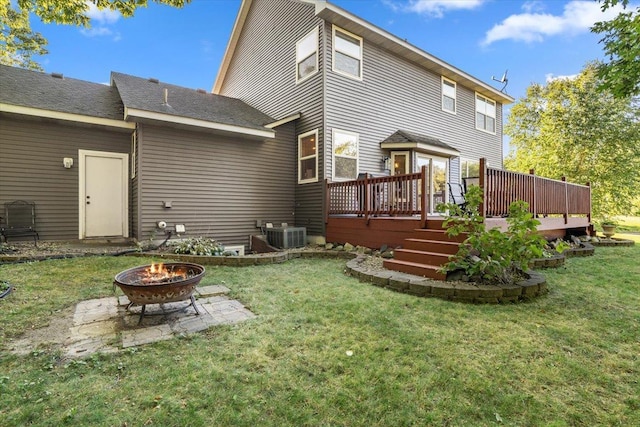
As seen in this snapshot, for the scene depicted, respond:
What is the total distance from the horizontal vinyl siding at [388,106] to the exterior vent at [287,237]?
1774mm

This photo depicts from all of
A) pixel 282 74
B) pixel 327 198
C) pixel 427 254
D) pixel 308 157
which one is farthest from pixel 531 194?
pixel 282 74

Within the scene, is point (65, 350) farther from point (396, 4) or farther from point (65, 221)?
point (396, 4)

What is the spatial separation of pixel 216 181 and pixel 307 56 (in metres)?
4.37

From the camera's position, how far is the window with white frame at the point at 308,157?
8.52 metres

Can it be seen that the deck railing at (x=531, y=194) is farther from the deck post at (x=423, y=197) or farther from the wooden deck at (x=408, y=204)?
the deck post at (x=423, y=197)

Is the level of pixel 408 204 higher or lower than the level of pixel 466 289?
higher

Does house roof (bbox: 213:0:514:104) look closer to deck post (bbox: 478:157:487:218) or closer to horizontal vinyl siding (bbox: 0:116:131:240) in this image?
deck post (bbox: 478:157:487:218)

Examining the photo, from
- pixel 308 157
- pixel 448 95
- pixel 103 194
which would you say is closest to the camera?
pixel 103 194

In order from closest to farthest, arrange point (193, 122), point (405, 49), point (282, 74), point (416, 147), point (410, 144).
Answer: point (193, 122) < point (410, 144) < point (416, 147) < point (405, 49) < point (282, 74)

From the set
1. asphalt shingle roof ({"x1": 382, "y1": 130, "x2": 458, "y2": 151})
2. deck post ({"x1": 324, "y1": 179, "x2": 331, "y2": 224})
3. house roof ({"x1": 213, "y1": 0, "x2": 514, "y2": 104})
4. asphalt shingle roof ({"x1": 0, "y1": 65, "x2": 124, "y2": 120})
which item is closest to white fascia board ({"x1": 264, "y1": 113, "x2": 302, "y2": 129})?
deck post ({"x1": 324, "y1": 179, "x2": 331, "y2": 224})

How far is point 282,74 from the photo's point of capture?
988cm

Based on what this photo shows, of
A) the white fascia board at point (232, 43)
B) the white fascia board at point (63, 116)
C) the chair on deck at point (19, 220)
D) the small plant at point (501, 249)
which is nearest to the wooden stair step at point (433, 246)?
the small plant at point (501, 249)

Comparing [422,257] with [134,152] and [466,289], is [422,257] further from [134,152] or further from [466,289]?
[134,152]

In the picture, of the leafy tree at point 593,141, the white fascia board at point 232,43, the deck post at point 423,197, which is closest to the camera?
the deck post at point 423,197
